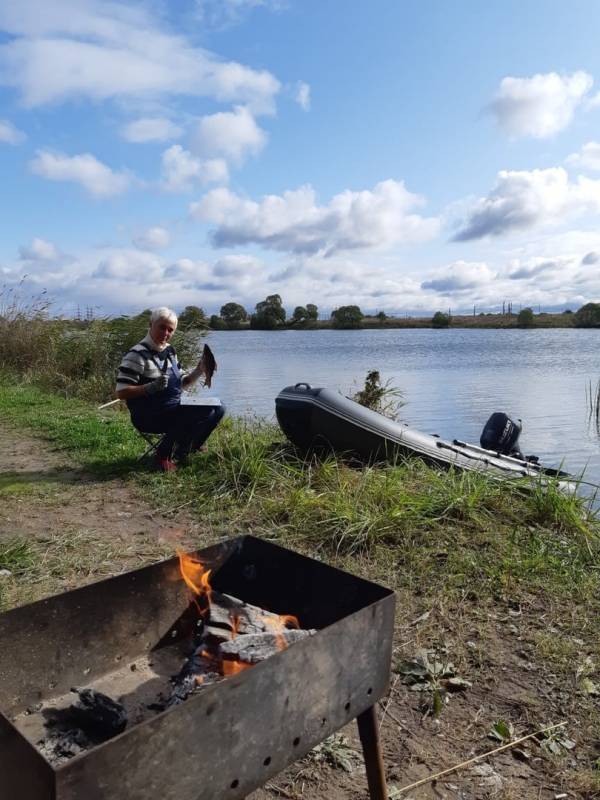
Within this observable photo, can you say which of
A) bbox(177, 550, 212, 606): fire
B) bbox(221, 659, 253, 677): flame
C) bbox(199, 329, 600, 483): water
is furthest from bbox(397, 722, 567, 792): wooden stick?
bbox(199, 329, 600, 483): water

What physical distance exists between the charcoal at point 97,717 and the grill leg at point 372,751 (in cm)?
64

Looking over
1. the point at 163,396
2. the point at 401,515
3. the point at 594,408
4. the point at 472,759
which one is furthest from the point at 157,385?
the point at 594,408

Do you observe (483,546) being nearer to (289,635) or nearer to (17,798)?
(289,635)

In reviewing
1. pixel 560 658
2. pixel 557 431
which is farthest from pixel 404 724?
pixel 557 431

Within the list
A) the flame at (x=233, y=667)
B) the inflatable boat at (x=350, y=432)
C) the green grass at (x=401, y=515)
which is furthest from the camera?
the inflatable boat at (x=350, y=432)

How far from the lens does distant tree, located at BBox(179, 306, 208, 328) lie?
37.3 feet

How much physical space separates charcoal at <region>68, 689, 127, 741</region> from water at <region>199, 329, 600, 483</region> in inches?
286

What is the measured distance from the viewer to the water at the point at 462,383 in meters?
11.0

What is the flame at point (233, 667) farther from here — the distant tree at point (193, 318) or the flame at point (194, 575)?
the distant tree at point (193, 318)

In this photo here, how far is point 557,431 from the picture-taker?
11.7 metres

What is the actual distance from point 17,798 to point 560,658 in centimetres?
222

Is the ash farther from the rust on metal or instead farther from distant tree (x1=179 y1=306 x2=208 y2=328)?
distant tree (x1=179 y1=306 x2=208 y2=328)

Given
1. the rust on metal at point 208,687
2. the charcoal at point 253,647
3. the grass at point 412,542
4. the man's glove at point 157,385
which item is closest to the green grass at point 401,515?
the grass at point 412,542

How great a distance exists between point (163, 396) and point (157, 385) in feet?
0.75
